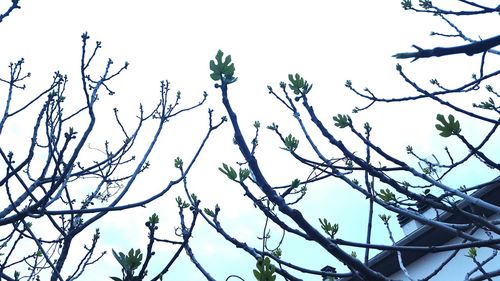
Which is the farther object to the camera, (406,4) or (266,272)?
(406,4)

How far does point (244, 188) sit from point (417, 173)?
3.31 feet

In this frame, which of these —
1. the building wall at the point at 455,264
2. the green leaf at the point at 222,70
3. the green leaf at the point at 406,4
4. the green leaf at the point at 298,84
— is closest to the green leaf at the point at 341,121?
the green leaf at the point at 298,84

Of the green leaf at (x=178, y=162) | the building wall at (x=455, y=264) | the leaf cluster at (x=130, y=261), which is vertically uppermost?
the green leaf at (x=178, y=162)

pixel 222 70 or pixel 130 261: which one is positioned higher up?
pixel 222 70

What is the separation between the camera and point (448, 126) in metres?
1.83

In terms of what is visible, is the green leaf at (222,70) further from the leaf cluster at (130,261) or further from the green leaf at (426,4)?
the green leaf at (426,4)

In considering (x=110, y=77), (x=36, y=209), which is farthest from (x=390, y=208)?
(x=110, y=77)

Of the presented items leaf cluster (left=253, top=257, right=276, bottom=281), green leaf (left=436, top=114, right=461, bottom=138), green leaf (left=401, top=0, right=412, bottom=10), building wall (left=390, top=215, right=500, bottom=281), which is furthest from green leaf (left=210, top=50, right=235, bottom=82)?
building wall (left=390, top=215, right=500, bottom=281)

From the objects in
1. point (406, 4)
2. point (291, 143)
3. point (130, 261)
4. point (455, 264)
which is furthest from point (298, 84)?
point (455, 264)

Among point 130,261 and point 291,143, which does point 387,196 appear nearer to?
point 291,143

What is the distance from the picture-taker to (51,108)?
3422 millimetres

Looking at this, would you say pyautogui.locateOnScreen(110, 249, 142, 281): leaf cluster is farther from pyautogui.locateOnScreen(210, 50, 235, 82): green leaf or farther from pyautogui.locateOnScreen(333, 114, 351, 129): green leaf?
pyautogui.locateOnScreen(333, 114, 351, 129): green leaf

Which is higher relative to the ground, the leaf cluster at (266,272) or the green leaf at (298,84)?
the green leaf at (298,84)

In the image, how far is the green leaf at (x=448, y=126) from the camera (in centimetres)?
180
